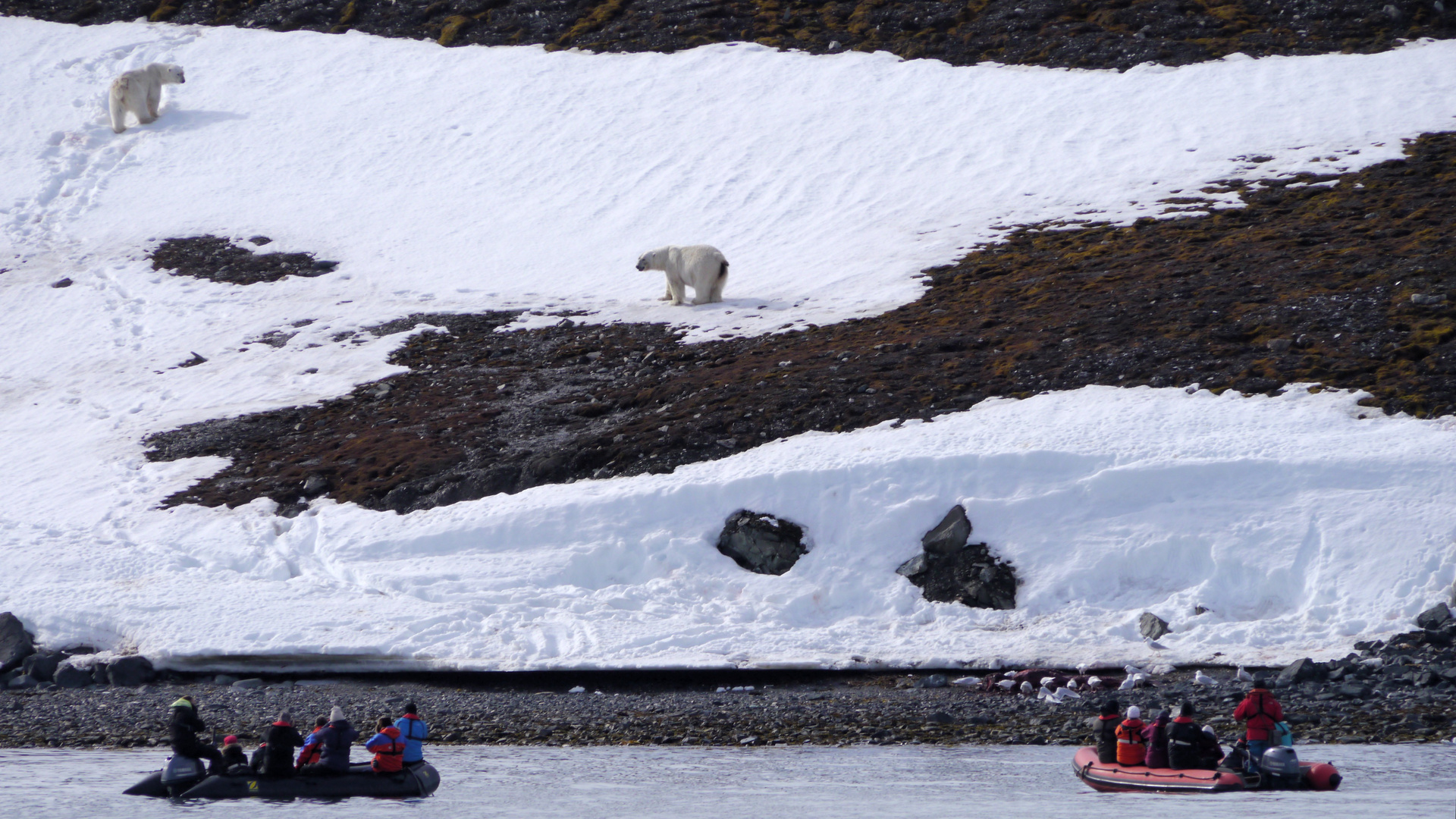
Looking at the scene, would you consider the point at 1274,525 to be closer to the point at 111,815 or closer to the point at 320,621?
the point at 320,621

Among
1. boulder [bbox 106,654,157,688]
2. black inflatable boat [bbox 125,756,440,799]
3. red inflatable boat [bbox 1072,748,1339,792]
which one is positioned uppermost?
red inflatable boat [bbox 1072,748,1339,792]

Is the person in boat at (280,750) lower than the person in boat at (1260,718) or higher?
lower

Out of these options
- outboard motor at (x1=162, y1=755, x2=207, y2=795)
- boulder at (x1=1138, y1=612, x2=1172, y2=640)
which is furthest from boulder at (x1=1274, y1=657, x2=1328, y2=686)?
outboard motor at (x1=162, y1=755, x2=207, y2=795)

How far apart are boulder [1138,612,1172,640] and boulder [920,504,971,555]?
2393mm

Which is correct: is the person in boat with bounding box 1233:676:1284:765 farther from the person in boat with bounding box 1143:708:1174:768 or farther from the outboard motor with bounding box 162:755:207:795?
the outboard motor with bounding box 162:755:207:795

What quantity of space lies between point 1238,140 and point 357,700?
82.3 ft

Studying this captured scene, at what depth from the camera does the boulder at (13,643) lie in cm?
1628

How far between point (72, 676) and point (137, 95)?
1127 inches

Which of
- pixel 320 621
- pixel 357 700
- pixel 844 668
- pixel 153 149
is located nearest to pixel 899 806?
pixel 844 668

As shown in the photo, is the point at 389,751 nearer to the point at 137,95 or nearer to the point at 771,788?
the point at 771,788

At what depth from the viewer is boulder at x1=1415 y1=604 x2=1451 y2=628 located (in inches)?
551

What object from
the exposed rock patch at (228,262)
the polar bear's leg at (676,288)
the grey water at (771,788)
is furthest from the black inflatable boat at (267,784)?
the exposed rock patch at (228,262)

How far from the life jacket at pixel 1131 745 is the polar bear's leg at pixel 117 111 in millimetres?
37319

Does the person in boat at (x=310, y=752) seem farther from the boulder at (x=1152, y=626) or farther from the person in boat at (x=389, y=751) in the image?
the boulder at (x=1152, y=626)
